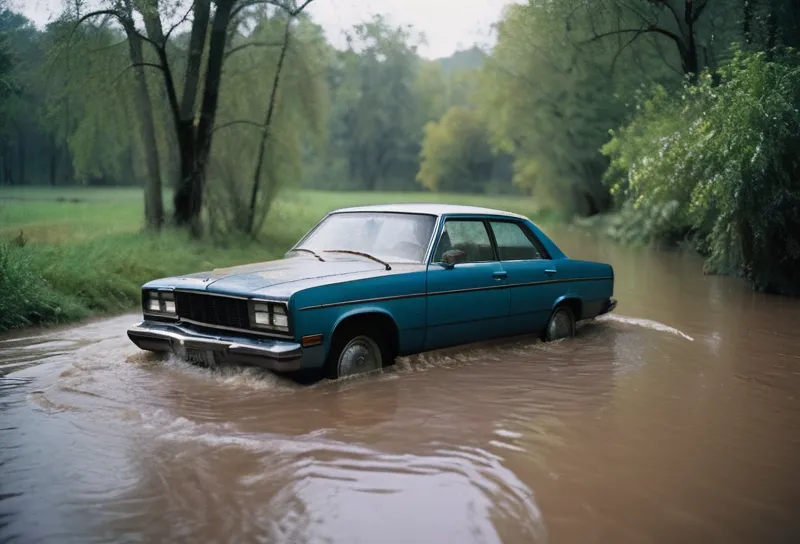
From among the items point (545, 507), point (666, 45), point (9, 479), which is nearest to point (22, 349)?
point (9, 479)

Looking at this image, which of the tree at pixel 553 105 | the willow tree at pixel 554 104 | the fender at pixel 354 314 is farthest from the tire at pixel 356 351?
the tree at pixel 553 105

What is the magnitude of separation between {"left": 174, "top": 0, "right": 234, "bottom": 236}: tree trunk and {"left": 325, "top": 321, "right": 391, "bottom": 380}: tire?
36.3ft

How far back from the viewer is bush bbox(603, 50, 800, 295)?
11223mm

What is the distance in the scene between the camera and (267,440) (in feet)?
15.8

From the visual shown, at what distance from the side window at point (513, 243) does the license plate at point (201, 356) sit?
2.93 m

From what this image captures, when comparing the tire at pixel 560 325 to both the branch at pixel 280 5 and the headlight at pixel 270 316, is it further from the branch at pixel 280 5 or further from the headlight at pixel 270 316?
the branch at pixel 280 5

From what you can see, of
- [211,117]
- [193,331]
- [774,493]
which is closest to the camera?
[774,493]

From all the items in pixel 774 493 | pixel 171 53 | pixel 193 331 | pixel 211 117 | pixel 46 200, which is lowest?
pixel 774 493

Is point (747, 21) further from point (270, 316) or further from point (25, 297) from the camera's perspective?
point (25, 297)

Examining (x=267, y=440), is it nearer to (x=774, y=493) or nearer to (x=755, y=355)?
(x=774, y=493)

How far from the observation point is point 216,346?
18.7ft

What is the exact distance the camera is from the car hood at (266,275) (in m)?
5.82

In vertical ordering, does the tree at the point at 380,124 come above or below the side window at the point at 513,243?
above

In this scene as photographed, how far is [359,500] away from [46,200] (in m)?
15.0
